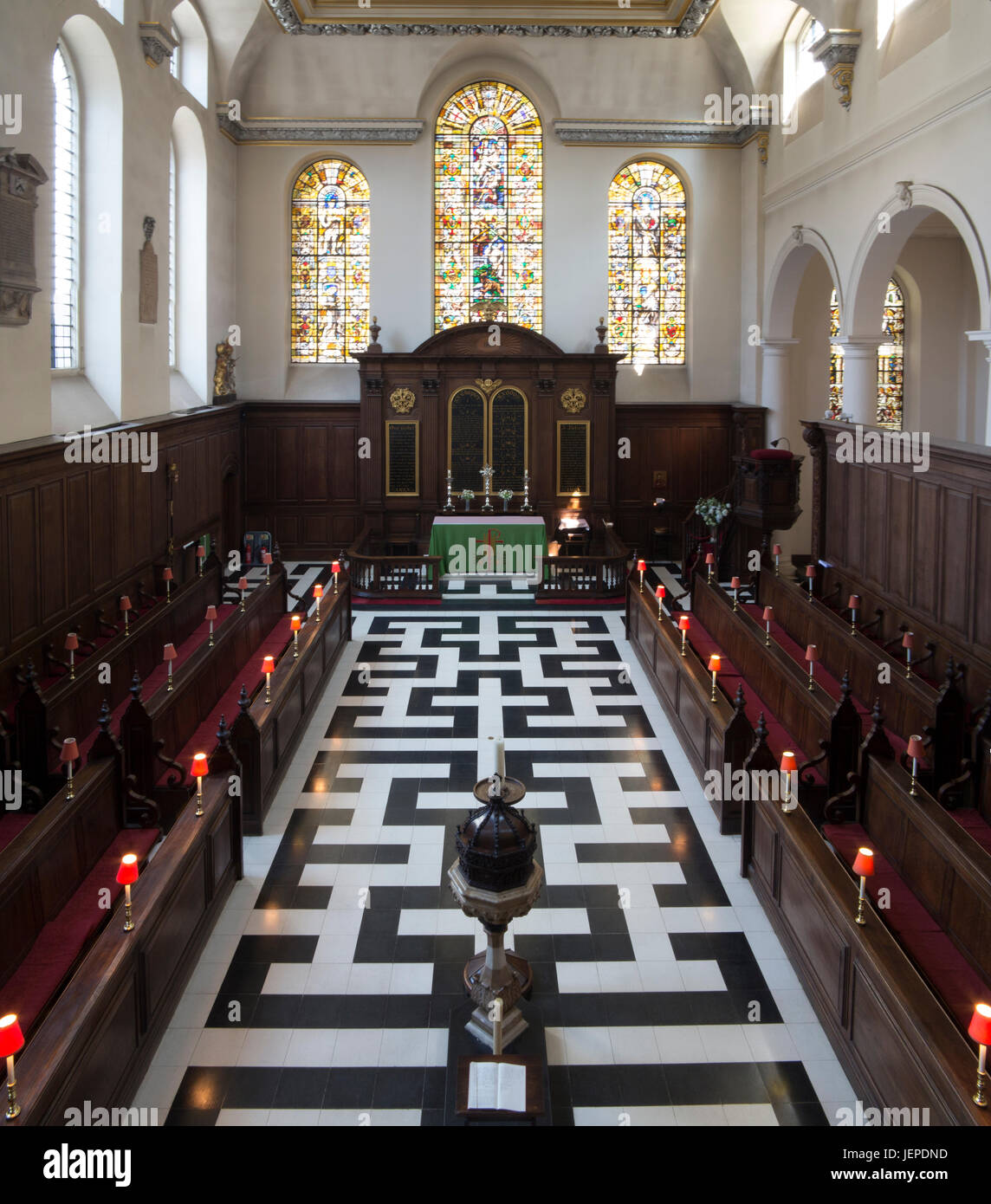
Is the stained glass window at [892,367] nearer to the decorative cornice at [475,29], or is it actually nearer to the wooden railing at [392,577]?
the decorative cornice at [475,29]

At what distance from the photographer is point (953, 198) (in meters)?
12.0

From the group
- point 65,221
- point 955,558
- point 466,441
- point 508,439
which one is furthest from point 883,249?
point 65,221

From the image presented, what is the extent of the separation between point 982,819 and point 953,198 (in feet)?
23.1

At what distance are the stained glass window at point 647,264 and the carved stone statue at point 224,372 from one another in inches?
295

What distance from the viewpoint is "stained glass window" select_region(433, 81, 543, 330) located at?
2181cm

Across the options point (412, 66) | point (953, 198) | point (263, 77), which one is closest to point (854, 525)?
point (953, 198)

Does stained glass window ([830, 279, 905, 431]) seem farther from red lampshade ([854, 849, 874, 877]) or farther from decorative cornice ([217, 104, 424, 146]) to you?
red lampshade ([854, 849, 874, 877])

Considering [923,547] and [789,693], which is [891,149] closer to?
[923,547]

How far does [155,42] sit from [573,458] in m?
10.2

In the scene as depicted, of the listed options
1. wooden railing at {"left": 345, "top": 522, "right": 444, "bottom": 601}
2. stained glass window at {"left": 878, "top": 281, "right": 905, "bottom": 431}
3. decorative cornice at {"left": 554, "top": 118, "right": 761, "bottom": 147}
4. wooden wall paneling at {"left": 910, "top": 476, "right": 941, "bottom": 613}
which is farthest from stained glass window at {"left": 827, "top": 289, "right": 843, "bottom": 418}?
wooden wall paneling at {"left": 910, "top": 476, "right": 941, "bottom": 613}

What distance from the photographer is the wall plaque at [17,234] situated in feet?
34.0

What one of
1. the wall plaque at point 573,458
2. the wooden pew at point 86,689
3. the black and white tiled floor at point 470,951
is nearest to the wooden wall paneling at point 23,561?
the wooden pew at point 86,689

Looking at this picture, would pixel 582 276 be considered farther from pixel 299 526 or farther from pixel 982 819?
pixel 982 819

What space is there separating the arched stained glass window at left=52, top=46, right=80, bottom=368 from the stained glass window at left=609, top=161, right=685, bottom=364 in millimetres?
11246
